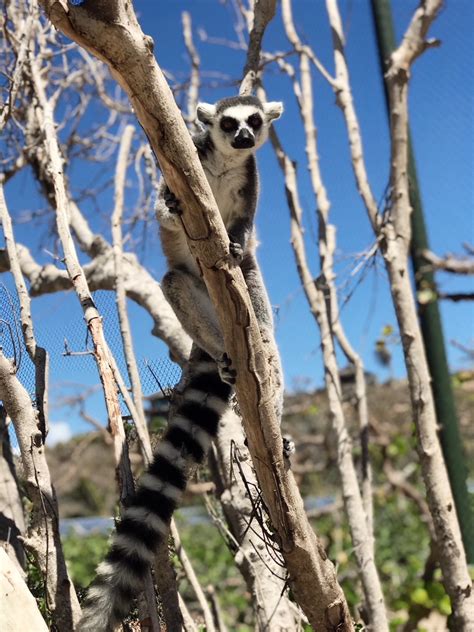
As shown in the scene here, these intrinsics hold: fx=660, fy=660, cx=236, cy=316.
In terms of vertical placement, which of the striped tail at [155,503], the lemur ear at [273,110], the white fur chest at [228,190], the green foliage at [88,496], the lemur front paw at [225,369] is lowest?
the striped tail at [155,503]

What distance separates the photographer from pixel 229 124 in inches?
130

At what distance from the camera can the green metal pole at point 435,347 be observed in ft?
13.4

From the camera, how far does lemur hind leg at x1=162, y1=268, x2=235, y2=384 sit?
3.04 m

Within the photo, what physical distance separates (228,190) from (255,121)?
0.47 metres

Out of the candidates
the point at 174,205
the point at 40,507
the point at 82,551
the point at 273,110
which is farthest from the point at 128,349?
the point at 82,551

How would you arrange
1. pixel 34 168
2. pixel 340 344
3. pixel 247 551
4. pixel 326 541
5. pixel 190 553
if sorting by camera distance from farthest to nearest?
1. pixel 190 553
2. pixel 326 541
3. pixel 34 168
4. pixel 340 344
5. pixel 247 551

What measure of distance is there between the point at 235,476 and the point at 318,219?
5.60ft

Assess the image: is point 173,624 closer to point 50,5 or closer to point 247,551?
point 247,551

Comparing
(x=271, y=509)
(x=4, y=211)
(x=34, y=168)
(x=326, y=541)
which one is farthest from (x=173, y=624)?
(x=326, y=541)

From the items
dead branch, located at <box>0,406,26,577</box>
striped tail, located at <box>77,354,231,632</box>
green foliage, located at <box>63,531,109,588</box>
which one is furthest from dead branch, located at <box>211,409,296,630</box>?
green foliage, located at <box>63,531,109,588</box>

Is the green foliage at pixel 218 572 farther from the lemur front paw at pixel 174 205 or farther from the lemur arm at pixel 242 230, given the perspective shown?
the lemur front paw at pixel 174 205

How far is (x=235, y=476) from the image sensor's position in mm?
3371

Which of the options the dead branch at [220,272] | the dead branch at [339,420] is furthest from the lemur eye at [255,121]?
the dead branch at [220,272]

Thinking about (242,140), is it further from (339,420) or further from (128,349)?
(339,420)
